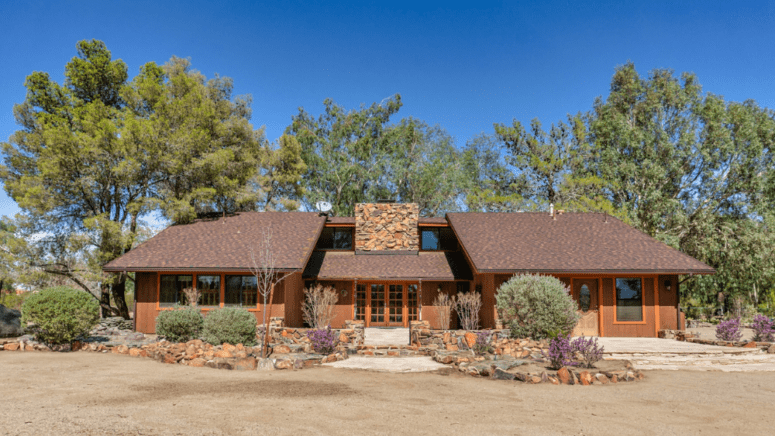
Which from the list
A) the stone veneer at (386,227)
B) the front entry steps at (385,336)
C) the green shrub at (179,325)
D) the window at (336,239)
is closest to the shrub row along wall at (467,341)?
the front entry steps at (385,336)

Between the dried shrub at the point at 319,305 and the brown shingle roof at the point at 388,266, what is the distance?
567 mm

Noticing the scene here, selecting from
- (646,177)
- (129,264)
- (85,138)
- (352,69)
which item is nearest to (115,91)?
(85,138)

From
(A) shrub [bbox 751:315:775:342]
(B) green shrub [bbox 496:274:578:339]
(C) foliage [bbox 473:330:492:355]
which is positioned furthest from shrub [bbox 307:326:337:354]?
(A) shrub [bbox 751:315:775:342]

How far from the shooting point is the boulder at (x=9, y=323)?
47.3 ft

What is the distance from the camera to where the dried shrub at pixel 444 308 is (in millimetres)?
16000

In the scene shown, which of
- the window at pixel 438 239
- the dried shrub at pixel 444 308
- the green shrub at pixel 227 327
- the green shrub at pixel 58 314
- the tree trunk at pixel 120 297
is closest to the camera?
the green shrub at pixel 227 327

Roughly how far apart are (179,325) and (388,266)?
780 centimetres

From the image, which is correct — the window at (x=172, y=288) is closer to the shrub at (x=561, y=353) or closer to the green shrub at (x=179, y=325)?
the green shrub at (x=179, y=325)

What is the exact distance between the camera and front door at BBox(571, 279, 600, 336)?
15.7 meters

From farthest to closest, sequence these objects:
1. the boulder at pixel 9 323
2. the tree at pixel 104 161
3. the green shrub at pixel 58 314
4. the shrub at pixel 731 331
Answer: the tree at pixel 104 161 < the boulder at pixel 9 323 < the shrub at pixel 731 331 < the green shrub at pixel 58 314

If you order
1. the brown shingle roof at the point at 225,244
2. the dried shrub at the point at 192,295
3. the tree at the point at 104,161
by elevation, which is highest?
the tree at the point at 104,161

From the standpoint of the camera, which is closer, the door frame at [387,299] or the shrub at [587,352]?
the shrub at [587,352]

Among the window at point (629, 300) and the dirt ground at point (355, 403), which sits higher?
the window at point (629, 300)

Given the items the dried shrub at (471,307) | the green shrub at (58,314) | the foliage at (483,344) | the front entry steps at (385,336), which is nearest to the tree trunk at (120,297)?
the green shrub at (58,314)
